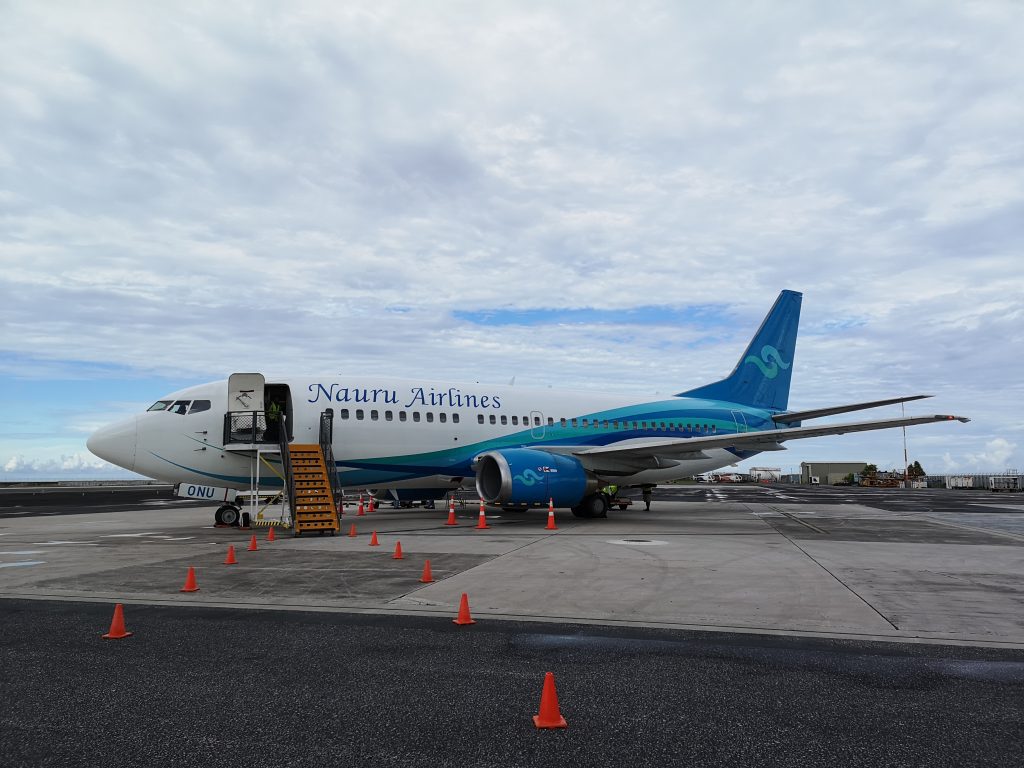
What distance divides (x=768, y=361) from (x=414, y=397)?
54.3 feet

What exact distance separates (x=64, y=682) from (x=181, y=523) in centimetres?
1840

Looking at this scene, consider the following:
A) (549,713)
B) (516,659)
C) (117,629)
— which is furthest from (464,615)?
(117,629)

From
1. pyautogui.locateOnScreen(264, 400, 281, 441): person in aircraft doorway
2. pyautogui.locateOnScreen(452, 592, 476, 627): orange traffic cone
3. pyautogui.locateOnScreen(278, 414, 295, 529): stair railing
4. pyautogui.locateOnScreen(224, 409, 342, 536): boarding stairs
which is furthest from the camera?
pyautogui.locateOnScreen(264, 400, 281, 441): person in aircraft doorway

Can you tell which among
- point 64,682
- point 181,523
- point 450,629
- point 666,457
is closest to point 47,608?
point 64,682

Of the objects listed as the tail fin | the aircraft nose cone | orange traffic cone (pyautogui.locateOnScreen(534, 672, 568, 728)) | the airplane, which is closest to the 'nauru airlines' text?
the airplane

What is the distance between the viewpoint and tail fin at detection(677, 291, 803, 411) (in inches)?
1176

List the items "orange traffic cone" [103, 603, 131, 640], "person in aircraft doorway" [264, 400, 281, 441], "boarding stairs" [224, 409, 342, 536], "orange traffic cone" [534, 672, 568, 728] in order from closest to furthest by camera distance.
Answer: "orange traffic cone" [534, 672, 568, 728], "orange traffic cone" [103, 603, 131, 640], "boarding stairs" [224, 409, 342, 536], "person in aircraft doorway" [264, 400, 281, 441]

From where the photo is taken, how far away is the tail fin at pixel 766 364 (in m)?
29.9

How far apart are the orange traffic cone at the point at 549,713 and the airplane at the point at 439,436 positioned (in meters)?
15.4

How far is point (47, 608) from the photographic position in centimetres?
850

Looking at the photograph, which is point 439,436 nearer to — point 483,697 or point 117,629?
point 117,629

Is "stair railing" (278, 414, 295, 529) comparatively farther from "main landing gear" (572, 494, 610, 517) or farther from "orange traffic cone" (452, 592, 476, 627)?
"orange traffic cone" (452, 592, 476, 627)

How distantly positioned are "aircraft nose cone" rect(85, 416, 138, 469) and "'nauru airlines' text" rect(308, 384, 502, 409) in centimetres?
481

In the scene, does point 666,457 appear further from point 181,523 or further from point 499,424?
point 181,523
